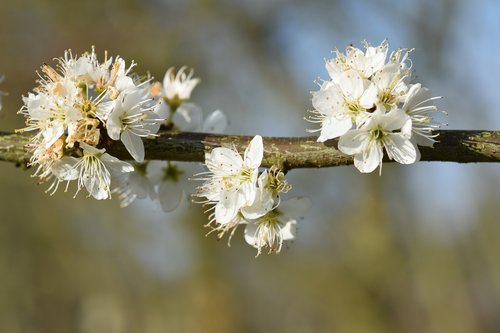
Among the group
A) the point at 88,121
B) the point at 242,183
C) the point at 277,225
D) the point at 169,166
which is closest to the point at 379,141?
the point at 242,183

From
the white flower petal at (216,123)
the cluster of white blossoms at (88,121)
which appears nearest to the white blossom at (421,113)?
the cluster of white blossoms at (88,121)

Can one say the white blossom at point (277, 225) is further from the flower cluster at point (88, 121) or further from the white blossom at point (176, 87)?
the white blossom at point (176, 87)

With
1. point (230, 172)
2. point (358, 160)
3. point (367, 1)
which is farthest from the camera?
point (367, 1)

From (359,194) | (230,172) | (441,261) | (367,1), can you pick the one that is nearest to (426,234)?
(441,261)

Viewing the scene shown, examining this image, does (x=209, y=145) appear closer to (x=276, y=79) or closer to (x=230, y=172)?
(x=230, y=172)

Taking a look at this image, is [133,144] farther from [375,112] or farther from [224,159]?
[375,112]

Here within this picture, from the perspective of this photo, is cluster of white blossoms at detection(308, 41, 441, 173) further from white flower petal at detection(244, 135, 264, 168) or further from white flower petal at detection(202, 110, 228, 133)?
white flower petal at detection(202, 110, 228, 133)
